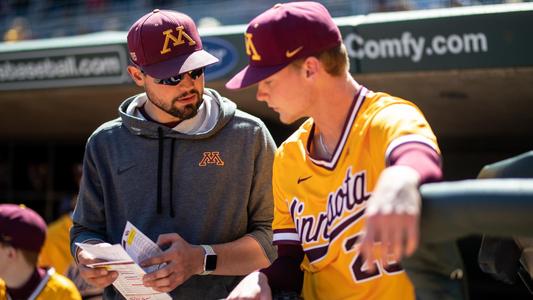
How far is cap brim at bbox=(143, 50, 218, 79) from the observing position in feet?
10.5

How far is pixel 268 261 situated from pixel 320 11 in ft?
4.12

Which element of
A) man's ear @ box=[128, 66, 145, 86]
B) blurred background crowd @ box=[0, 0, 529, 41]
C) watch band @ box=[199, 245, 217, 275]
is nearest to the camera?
watch band @ box=[199, 245, 217, 275]

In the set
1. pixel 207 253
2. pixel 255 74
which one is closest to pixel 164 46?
pixel 207 253

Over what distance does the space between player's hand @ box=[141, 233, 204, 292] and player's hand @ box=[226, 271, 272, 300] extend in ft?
1.93

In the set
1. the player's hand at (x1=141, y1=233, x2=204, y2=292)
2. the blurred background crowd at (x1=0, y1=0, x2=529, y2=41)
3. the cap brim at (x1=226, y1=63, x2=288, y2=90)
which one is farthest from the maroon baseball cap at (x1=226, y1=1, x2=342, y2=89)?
the blurred background crowd at (x1=0, y1=0, x2=529, y2=41)

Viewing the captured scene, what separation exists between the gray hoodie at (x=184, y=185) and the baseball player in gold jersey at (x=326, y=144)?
77cm

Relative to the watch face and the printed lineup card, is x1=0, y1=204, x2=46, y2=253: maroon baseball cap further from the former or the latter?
the watch face

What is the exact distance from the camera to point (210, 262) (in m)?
3.07

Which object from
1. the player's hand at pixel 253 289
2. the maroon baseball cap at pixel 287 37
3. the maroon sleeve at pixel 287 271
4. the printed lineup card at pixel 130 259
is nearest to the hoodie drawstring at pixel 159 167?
the printed lineup card at pixel 130 259

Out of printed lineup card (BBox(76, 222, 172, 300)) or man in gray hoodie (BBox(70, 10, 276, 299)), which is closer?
printed lineup card (BBox(76, 222, 172, 300))

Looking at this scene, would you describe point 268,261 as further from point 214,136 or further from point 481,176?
point 481,176

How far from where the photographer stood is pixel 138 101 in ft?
11.5

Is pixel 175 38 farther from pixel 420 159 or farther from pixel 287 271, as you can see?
pixel 420 159

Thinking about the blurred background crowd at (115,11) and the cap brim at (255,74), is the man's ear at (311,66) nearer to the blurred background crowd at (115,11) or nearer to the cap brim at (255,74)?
the cap brim at (255,74)
